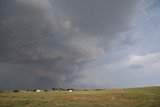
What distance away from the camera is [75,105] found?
61875mm

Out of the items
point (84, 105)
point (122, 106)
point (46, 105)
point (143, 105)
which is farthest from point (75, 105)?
point (143, 105)

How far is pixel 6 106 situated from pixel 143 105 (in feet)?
105

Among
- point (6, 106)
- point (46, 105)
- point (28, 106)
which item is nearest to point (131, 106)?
point (46, 105)

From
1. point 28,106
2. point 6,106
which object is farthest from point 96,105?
point 6,106

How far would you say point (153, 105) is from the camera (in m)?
60.7

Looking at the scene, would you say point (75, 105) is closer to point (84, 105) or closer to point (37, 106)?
point (84, 105)

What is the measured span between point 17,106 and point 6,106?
8.26 feet

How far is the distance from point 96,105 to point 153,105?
→ 13298mm

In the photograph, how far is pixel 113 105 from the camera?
61.4m

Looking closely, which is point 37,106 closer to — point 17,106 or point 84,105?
point 17,106

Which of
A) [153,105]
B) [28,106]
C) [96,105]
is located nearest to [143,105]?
[153,105]

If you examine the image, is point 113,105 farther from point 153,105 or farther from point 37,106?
point 37,106

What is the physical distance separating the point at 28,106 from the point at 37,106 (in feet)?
7.16

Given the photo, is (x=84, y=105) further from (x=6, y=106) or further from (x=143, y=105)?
(x=6, y=106)
